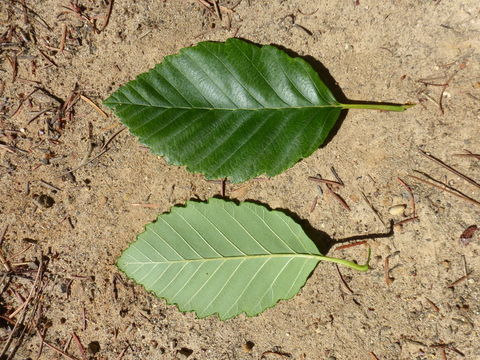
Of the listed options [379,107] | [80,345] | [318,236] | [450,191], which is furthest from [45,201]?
[450,191]

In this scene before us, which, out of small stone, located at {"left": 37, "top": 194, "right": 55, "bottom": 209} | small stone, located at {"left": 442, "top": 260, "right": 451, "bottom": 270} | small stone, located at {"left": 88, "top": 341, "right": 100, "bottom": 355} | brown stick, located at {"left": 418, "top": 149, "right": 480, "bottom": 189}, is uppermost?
small stone, located at {"left": 37, "top": 194, "right": 55, "bottom": 209}

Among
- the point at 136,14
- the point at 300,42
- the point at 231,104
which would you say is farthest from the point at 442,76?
the point at 136,14

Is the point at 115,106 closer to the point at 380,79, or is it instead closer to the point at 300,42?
the point at 300,42

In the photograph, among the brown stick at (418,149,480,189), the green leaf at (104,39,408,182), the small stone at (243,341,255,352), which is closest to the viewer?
the green leaf at (104,39,408,182)

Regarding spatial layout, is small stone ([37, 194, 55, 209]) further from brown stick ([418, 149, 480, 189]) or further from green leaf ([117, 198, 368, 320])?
brown stick ([418, 149, 480, 189])

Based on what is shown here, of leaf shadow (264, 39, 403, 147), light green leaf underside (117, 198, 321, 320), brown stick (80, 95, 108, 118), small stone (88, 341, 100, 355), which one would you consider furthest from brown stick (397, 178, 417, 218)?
small stone (88, 341, 100, 355)

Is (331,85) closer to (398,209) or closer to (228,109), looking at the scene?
(228,109)

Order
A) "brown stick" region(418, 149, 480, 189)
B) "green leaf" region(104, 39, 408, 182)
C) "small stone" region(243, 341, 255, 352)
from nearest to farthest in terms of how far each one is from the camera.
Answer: "green leaf" region(104, 39, 408, 182) → "brown stick" region(418, 149, 480, 189) → "small stone" region(243, 341, 255, 352)
